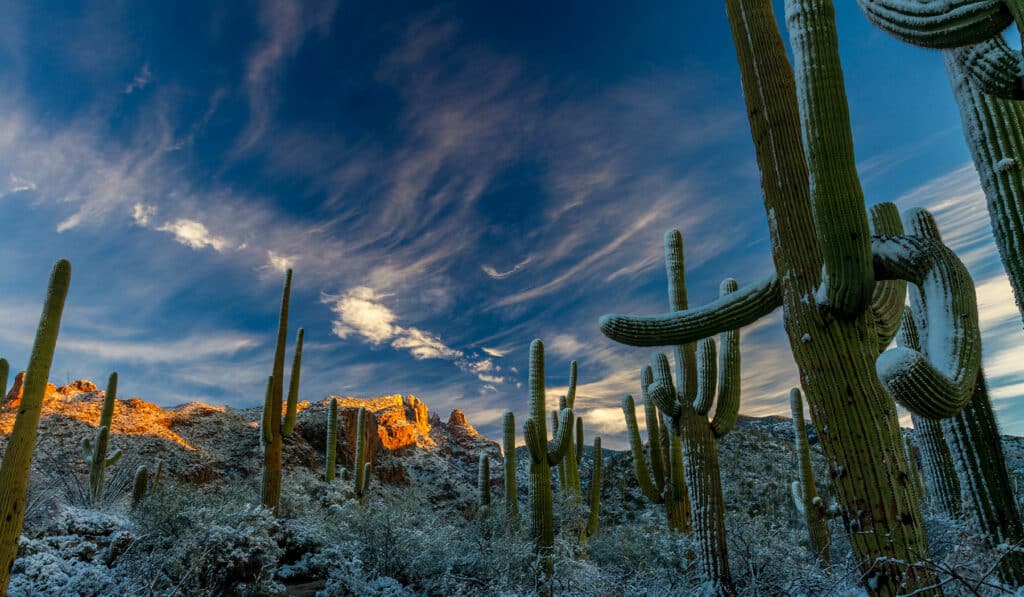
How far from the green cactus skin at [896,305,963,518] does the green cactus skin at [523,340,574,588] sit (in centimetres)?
556

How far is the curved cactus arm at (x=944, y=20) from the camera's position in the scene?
9.73ft

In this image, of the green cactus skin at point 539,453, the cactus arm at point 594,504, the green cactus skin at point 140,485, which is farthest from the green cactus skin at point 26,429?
the cactus arm at point 594,504

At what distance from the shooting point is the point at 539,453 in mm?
10305

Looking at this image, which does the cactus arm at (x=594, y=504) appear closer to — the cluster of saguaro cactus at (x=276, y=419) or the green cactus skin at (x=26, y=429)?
the cluster of saguaro cactus at (x=276, y=419)

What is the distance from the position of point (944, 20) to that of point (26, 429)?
9078 mm

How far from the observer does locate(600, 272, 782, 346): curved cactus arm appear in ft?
13.1

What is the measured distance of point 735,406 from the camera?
8016 mm

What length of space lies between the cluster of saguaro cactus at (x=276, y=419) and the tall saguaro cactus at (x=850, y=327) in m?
10.6

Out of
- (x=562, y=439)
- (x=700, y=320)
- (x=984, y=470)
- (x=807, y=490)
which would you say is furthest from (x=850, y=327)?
(x=807, y=490)

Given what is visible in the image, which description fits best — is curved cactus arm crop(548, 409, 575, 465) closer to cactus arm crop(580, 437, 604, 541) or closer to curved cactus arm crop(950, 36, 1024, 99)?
Result: cactus arm crop(580, 437, 604, 541)

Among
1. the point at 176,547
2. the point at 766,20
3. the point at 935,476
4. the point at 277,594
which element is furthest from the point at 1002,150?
the point at 176,547

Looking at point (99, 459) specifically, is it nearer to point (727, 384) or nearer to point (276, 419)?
point (276, 419)

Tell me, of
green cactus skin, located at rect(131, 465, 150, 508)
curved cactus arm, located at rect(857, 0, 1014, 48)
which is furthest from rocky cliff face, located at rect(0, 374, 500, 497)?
curved cactus arm, located at rect(857, 0, 1014, 48)

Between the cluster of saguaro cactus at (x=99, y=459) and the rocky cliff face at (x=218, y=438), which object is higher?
the rocky cliff face at (x=218, y=438)
